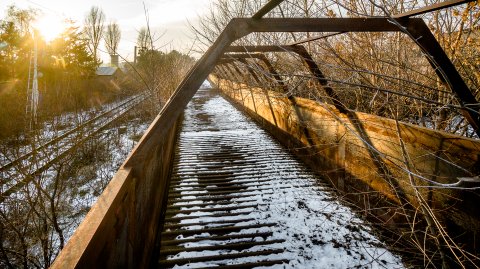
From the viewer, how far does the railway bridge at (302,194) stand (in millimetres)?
2312

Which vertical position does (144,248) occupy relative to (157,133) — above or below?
below

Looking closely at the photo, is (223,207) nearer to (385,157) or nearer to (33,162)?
(385,157)

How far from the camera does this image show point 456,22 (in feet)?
14.6

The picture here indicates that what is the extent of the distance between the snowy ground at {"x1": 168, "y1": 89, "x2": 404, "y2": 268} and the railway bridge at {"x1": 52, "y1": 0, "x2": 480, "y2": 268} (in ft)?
0.07

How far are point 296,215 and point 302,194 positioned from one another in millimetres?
810

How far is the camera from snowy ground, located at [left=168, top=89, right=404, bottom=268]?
11.5 feet

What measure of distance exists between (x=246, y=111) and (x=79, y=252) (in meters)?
14.4

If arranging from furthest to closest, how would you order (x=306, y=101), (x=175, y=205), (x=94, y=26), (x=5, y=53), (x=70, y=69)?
(x=94, y=26) < (x=70, y=69) < (x=5, y=53) < (x=306, y=101) < (x=175, y=205)

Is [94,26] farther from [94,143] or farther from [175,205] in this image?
[175,205]

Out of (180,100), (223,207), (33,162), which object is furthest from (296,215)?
(33,162)

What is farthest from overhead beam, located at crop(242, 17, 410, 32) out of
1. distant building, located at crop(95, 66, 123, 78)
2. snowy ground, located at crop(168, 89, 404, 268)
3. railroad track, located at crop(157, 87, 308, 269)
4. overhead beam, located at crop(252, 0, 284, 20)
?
distant building, located at crop(95, 66, 123, 78)

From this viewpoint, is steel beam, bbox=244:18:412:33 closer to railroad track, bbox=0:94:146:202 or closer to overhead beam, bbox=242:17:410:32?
overhead beam, bbox=242:17:410:32

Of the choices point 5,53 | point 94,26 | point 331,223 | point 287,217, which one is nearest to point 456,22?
point 331,223

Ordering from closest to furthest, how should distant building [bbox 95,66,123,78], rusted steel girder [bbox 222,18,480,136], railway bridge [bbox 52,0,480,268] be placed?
railway bridge [bbox 52,0,480,268]
rusted steel girder [bbox 222,18,480,136]
distant building [bbox 95,66,123,78]
